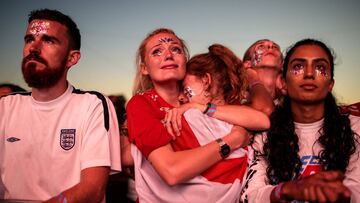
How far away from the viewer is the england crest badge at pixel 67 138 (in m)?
2.15

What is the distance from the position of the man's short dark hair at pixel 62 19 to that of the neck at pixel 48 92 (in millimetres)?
317

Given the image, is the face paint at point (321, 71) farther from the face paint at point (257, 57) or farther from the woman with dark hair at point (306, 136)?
the face paint at point (257, 57)

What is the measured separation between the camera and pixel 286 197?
70.4 inches

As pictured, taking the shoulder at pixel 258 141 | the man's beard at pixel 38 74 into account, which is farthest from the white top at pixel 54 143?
the shoulder at pixel 258 141

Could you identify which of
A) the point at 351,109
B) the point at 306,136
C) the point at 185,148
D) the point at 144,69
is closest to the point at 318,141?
the point at 306,136

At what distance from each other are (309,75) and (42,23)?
1891 mm

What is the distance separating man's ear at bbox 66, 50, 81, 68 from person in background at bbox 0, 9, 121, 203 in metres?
0.02

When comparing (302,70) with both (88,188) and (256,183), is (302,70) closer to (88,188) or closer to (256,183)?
(256,183)

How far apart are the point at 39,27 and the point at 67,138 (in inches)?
31.9

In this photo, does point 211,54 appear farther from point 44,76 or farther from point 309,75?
point 44,76

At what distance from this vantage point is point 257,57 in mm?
3166

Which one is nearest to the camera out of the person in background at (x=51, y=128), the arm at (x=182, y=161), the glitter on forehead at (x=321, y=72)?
the arm at (x=182, y=161)

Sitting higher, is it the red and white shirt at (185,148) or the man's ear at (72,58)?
the man's ear at (72,58)

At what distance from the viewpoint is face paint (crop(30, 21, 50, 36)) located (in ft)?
7.41
